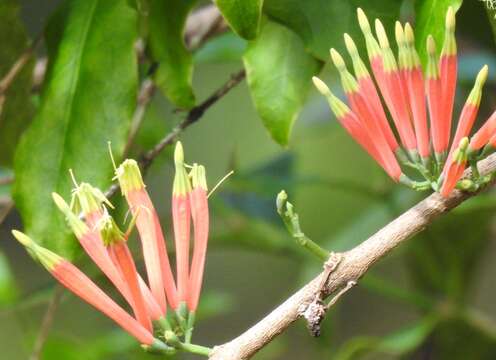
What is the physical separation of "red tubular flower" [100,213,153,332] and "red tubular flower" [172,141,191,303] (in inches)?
1.4

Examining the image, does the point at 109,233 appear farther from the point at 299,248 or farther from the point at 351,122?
the point at 299,248

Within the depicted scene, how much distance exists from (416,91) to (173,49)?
0.93 ft

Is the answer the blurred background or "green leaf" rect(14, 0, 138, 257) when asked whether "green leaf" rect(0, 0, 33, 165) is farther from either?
"green leaf" rect(14, 0, 138, 257)

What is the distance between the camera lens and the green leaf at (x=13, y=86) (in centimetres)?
100

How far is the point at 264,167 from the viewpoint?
163 centimetres

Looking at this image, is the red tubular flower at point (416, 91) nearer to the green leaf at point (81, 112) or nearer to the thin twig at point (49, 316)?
the green leaf at point (81, 112)

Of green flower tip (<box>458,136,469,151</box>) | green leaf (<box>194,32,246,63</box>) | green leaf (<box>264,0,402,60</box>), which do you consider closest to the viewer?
green flower tip (<box>458,136,469,151</box>)

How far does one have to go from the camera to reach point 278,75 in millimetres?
833

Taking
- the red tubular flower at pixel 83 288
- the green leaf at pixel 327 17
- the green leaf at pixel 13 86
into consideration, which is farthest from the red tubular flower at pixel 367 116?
the green leaf at pixel 13 86

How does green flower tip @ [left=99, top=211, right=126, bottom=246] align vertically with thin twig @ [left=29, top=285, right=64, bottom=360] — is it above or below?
above

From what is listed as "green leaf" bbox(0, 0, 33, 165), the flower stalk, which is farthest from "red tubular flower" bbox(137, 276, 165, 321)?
"green leaf" bbox(0, 0, 33, 165)

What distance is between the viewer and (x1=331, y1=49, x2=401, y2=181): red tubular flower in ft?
2.29

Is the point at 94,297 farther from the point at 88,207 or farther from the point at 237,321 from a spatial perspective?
the point at 237,321

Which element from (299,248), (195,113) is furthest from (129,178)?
(299,248)
